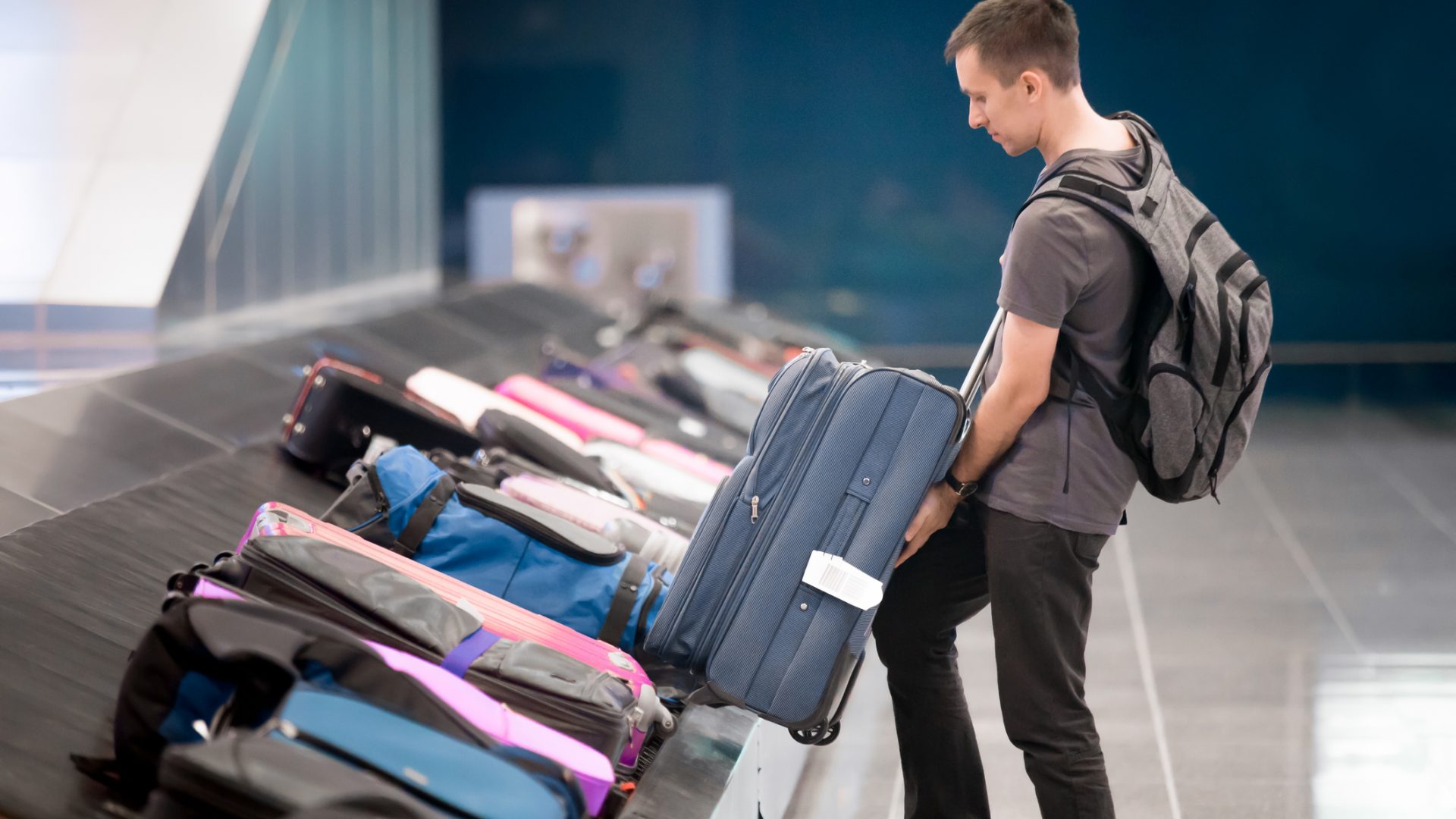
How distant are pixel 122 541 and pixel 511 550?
33.5 inches

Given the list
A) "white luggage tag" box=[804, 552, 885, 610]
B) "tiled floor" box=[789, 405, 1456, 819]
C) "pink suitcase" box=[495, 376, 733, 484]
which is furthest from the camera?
"pink suitcase" box=[495, 376, 733, 484]

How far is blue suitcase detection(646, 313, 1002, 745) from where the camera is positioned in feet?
6.88

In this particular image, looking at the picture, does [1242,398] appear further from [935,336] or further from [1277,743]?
[935,336]

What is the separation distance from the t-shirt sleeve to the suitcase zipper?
0.37 m

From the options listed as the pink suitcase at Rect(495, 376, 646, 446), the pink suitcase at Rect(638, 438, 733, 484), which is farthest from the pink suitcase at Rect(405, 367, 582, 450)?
the pink suitcase at Rect(638, 438, 733, 484)

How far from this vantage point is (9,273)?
14.7 feet

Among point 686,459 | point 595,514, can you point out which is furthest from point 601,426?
point 595,514

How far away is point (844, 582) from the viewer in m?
2.09

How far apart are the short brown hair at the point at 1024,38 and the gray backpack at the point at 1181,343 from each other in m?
0.17

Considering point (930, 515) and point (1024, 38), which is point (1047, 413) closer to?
point (930, 515)

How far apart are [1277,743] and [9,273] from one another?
432 cm

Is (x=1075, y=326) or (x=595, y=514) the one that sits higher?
(x=1075, y=326)

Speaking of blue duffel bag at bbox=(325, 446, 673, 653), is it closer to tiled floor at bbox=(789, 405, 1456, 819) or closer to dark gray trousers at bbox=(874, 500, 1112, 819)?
dark gray trousers at bbox=(874, 500, 1112, 819)

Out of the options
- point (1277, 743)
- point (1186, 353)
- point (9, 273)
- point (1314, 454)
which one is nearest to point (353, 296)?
point (9, 273)
